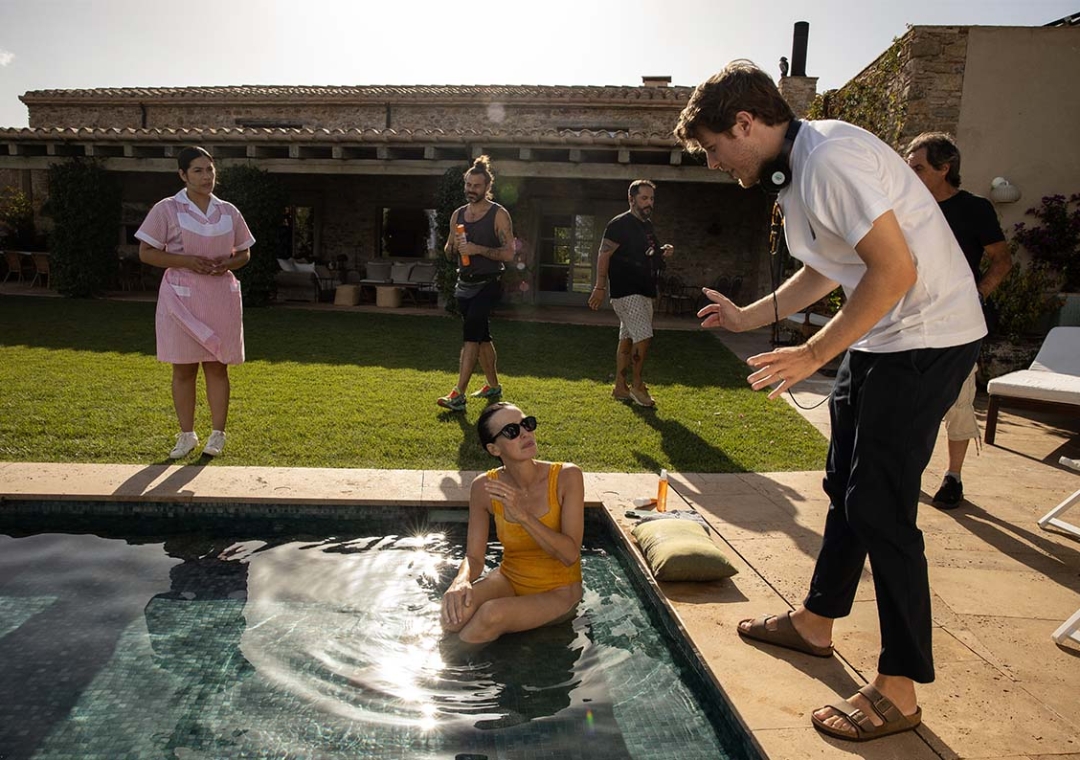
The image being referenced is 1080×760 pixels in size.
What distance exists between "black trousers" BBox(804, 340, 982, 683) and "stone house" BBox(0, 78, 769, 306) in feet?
36.3

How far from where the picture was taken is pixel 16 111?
67.8ft

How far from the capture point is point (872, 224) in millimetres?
1725

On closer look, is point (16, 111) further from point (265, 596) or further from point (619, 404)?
point (265, 596)

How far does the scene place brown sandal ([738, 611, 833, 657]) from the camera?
7.95ft

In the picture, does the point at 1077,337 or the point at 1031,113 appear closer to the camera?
the point at 1077,337

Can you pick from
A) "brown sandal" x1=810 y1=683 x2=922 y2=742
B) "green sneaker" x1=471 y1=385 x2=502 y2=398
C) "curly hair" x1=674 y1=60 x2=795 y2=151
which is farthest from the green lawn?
"curly hair" x1=674 y1=60 x2=795 y2=151

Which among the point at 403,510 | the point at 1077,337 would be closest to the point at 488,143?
the point at 1077,337

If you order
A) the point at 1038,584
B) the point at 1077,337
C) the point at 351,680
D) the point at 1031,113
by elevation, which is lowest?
the point at 351,680

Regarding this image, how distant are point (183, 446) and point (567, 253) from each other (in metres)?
12.7

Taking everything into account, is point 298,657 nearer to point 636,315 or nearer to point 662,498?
point 662,498

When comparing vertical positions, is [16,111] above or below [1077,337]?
above

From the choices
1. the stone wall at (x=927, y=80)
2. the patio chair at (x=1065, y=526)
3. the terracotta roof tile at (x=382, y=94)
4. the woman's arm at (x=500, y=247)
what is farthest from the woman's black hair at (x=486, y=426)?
the terracotta roof tile at (x=382, y=94)

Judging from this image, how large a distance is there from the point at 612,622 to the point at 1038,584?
1.75m

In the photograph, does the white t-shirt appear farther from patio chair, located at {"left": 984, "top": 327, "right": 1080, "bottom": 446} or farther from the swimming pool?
patio chair, located at {"left": 984, "top": 327, "right": 1080, "bottom": 446}
